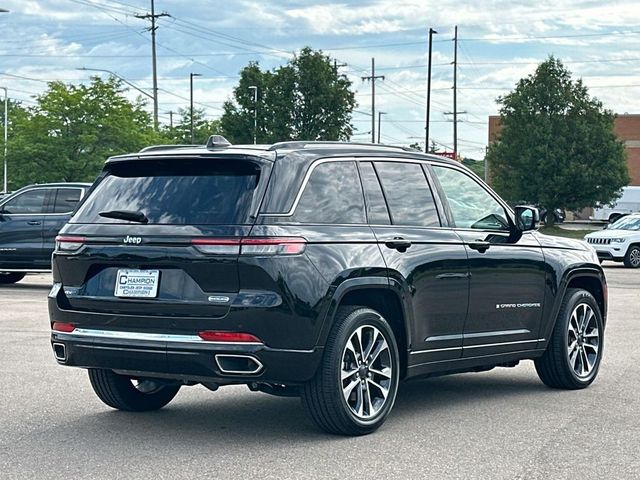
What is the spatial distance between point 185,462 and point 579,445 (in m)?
2.36

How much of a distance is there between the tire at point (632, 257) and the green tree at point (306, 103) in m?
42.0

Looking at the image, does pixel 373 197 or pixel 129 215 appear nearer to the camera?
pixel 129 215

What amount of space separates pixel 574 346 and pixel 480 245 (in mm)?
1617

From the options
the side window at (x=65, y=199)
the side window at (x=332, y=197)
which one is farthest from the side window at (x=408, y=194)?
the side window at (x=65, y=199)

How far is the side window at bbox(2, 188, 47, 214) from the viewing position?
2059 cm

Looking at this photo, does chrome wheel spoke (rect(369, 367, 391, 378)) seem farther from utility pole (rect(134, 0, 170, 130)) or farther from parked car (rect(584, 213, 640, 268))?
utility pole (rect(134, 0, 170, 130))

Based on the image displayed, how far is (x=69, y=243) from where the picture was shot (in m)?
7.30

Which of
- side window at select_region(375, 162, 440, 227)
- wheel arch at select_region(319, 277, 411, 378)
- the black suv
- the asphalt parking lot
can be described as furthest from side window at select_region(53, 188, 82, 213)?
wheel arch at select_region(319, 277, 411, 378)

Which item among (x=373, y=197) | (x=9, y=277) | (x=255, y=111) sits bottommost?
(x=9, y=277)

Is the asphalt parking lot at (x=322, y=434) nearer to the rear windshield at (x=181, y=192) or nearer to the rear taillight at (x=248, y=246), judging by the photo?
the rear taillight at (x=248, y=246)

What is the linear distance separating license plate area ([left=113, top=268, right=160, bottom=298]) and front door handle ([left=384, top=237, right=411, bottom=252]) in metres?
1.53

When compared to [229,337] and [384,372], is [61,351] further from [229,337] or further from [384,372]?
[384,372]

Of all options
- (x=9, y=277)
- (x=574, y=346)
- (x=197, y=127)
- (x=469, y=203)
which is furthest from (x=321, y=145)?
(x=197, y=127)

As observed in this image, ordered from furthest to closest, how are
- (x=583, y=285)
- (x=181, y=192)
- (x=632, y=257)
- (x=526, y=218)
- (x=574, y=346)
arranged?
(x=632, y=257), (x=583, y=285), (x=574, y=346), (x=526, y=218), (x=181, y=192)
